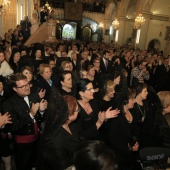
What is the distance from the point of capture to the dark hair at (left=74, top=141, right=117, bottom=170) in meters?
1.36

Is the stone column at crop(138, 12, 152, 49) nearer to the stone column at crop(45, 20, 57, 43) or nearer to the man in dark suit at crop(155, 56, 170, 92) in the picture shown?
the stone column at crop(45, 20, 57, 43)

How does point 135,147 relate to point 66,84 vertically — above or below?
below

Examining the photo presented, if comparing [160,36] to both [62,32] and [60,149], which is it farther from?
[60,149]

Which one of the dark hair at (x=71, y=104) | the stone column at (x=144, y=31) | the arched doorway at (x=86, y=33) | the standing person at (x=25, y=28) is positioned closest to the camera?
the dark hair at (x=71, y=104)

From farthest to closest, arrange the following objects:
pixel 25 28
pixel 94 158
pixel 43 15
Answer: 1. pixel 43 15
2. pixel 25 28
3. pixel 94 158

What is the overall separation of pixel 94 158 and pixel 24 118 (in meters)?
1.79

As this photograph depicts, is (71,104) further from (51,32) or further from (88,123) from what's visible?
(51,32)

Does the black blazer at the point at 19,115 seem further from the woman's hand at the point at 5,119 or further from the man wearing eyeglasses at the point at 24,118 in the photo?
the woman's hand at the point at 5,119

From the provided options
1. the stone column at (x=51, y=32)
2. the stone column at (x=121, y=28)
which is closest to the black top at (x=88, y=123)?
the stone column at (x=51, y=32)

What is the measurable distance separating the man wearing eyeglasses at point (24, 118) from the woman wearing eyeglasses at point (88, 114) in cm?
61

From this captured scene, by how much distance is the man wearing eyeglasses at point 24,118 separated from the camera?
294 centimetres

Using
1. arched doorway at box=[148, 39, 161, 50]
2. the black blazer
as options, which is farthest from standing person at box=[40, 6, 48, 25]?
arched doorway at box=[148, 39, 161, 50]

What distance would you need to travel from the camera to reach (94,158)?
4.50 feet

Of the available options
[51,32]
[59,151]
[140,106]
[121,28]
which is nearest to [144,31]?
[121,28]
